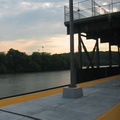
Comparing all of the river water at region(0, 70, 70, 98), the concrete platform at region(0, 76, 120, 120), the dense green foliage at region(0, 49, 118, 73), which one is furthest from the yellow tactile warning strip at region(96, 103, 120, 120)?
the dense green foliage at region(0, 49, 118, 73)

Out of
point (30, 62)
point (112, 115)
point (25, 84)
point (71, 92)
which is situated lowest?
point (25, 84)

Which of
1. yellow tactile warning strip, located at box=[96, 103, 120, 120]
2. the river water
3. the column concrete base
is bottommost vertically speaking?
the river water

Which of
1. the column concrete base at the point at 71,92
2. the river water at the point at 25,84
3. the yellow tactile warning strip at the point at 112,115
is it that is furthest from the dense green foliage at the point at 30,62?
the yellow tactile warning strip at the point at 112,115

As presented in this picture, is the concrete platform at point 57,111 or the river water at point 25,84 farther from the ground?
the concrete platform at point 57,111

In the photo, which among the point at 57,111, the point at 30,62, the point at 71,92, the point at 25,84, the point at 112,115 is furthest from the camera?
the point at 30,62

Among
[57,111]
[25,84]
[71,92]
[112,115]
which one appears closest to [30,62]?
[25,84]

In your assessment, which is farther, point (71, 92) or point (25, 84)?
point (25, 84)

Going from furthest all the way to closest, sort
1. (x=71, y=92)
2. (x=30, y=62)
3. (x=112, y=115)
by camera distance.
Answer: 1. (x=30, y=62)
2. (x=71, y=92)
3. (x=112, y=115)

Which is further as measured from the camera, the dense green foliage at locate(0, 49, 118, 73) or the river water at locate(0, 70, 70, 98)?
the dense green foliage at locate(0, 49, 118, 73)

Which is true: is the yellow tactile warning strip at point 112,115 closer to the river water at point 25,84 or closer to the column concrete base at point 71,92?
the column concrete base at point 71,92

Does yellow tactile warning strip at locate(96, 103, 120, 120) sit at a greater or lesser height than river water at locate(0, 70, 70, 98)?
greater

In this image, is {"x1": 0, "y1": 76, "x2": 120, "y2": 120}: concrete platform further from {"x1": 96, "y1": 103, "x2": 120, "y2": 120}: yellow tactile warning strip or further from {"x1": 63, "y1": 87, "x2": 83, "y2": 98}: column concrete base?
{"x1": 63, "y1": 87, "x2": 83, "y2": 98}: column concrete base

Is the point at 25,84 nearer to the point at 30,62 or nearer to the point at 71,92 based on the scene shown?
the point at 71,92

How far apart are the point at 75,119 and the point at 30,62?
8138 cm
